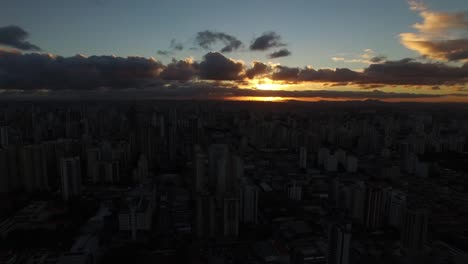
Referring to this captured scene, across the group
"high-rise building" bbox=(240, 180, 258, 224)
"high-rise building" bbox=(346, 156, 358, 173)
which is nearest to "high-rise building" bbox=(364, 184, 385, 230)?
"high-rise building" bbox=(240, 180, 258, 224)

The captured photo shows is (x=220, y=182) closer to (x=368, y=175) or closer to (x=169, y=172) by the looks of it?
(x=169, y=172)

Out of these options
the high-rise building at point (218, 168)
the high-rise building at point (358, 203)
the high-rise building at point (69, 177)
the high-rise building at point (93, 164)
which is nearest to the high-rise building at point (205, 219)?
the high-rise building at point (218, 168)

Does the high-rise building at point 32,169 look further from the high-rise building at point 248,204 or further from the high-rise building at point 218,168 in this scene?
the high-rise building at point 248,204

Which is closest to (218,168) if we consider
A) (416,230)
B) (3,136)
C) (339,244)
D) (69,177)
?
(69,177)

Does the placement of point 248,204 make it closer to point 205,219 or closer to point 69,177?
point 205,219

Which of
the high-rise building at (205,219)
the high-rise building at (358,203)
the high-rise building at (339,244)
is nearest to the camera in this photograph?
the high-rise building at (339,244)

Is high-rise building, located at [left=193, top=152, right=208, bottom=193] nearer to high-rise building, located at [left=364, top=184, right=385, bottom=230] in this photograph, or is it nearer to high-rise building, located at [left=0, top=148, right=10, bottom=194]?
high-rise building, located at [left=364, top=184, right=385, bottom=230]
